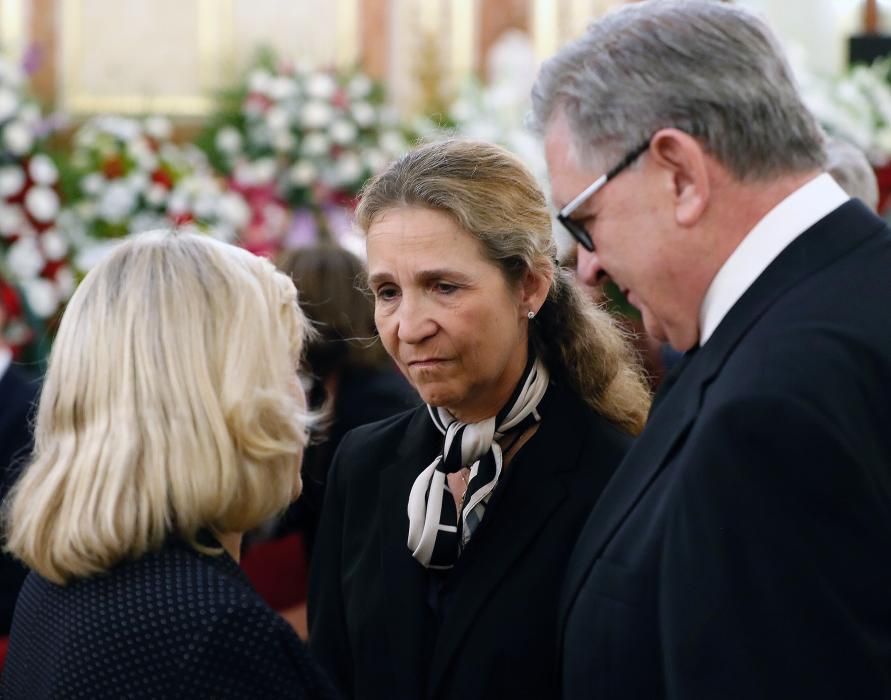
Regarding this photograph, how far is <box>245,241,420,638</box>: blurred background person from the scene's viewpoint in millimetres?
3828

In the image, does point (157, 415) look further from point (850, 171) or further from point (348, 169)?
point (348, 169)

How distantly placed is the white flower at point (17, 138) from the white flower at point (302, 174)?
1.31 meters

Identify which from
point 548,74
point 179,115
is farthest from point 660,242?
point 179,115

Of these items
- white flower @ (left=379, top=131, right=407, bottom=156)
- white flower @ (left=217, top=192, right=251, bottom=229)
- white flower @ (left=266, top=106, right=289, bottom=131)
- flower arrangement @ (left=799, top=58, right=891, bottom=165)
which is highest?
flower arrangement @ (left=799, top=58, right=891, bottom=165)

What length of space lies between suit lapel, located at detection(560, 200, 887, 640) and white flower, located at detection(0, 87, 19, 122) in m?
4.73

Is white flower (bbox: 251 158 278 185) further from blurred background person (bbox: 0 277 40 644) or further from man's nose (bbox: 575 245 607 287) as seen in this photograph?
man's nose (bbox: 575 245 607 287)

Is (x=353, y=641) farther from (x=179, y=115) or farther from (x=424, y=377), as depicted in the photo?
(x=179, y=115)

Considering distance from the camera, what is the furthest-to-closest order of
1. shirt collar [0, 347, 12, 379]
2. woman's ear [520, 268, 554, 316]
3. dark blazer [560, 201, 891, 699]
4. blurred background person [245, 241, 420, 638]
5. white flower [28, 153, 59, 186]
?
white flower [28, 153, 59, 186] → blurred background person [245, 241, 420, 638] → shirt collar [0, 347, 12, 379] → woman's ear [520, 268, 554, 316] → dark blazer [560, 201, 891, 699]

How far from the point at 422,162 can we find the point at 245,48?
17.4 ft

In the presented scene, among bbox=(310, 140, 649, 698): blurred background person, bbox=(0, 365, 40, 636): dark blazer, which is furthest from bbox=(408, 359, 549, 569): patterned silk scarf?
bbox=(0, 365, 40, 636): dark blazer

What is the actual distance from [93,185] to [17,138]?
0.39m

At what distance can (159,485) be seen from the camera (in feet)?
5.82

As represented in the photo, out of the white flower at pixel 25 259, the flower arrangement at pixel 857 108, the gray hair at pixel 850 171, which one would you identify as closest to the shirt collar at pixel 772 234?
the gray hair at pixel 850 171

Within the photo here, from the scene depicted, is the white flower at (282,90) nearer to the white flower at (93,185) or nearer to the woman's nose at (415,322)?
the white flower at (93,185)
